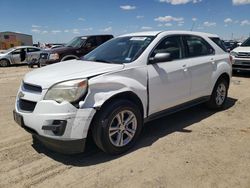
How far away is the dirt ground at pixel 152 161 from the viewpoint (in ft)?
10.6

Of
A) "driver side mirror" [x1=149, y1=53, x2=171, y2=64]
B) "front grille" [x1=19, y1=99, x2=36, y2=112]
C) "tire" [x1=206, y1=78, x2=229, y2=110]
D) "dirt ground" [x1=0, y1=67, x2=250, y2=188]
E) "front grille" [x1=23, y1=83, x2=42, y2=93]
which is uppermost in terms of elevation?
"driver side mirror" [x1=149, y1=53, x2=171, y2=64]

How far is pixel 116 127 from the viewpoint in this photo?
151 inches

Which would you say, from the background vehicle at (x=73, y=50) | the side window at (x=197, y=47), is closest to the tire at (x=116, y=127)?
the side window at (x=197, y=47)

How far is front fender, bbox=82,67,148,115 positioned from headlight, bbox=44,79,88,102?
0.10 m

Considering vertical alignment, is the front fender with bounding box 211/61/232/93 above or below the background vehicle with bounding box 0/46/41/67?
above

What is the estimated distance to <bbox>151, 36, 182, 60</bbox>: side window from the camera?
4559mm

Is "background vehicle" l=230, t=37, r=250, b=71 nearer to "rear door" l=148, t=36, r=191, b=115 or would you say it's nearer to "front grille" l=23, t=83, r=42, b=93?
"rear door" l=148, t=36, r=191, b=115

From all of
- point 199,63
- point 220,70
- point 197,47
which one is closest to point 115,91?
point 199,63

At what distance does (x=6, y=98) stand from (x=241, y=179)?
21.3 feet

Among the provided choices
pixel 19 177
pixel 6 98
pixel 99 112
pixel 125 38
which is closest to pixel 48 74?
pixel 99 112

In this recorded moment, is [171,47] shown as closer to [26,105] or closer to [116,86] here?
[116,86]

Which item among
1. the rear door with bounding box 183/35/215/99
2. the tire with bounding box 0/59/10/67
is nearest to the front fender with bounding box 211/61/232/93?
the rear door with bounding box 183/35/215/99

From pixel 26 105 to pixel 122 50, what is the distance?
181cm

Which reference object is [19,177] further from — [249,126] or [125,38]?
[249,126]
